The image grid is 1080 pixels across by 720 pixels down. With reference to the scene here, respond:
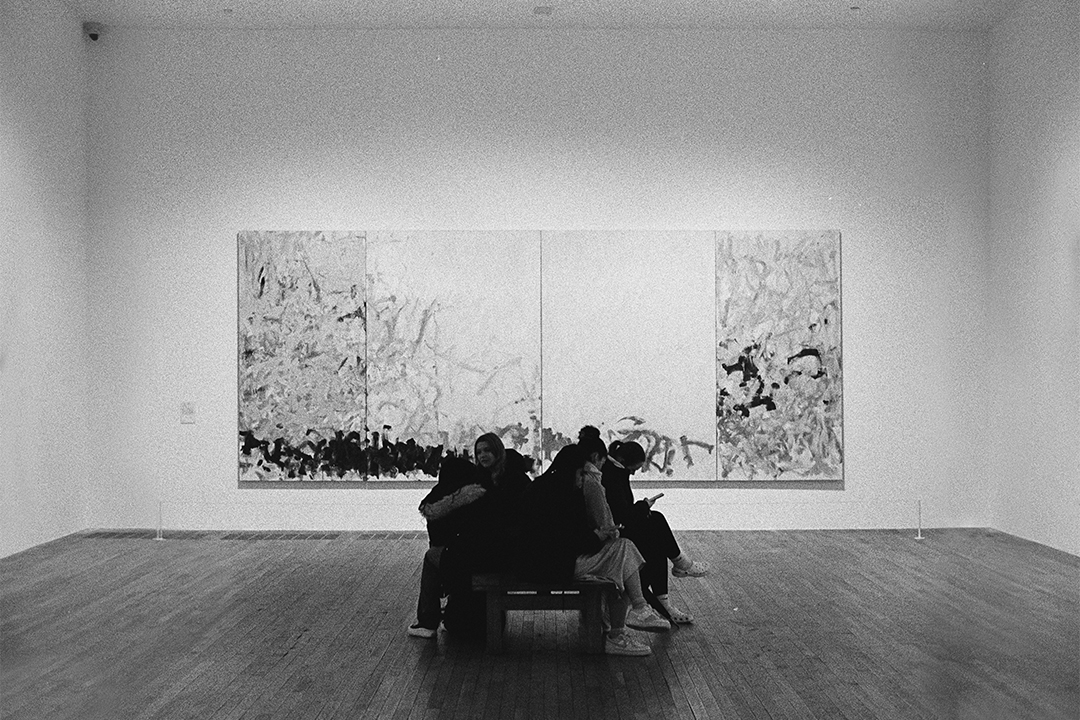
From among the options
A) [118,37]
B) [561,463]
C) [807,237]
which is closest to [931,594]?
[561,463]

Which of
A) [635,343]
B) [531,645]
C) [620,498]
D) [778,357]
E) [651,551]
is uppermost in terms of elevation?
[635,343]

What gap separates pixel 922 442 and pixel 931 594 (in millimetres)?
4470

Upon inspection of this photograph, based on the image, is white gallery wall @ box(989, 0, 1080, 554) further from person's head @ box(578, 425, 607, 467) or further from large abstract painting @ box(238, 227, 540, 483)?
person's head @ box(578, 425, 607, 467)

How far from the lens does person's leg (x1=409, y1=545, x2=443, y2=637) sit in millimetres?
8477

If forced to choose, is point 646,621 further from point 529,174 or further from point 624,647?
point 529,174

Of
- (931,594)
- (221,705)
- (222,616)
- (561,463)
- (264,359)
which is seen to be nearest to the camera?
(221,705)

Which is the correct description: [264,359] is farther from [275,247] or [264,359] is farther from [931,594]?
[931,594]

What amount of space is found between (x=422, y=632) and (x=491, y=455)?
1273 mm

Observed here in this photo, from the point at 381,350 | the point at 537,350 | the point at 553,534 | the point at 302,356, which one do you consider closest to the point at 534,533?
the point at 553,534

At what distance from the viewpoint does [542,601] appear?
26.8 ft

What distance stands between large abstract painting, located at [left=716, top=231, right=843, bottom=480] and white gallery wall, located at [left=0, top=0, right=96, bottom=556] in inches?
277

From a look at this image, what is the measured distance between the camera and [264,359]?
14203mm

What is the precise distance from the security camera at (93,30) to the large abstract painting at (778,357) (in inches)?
288

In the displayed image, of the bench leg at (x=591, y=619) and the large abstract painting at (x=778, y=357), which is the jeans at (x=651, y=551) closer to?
the bench leg at (x=591, y=619)
